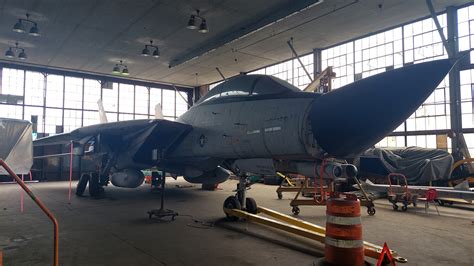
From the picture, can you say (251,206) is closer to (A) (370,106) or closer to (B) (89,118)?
(A) (370,106)

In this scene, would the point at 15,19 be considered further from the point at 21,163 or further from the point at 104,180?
the point at 21,163

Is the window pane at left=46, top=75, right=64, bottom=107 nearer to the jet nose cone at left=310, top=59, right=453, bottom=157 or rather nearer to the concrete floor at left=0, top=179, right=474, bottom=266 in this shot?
the concrete floor at left=0, top=179, right=474, bottom=266

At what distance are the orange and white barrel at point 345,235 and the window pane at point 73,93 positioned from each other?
24448mm

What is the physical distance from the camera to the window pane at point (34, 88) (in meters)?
22.6

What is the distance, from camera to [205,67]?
22.3 m

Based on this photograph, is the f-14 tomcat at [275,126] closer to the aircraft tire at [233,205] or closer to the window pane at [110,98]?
the aircraft tire at [233,205]

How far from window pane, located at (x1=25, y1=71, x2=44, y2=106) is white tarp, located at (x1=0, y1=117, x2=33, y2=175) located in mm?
19010

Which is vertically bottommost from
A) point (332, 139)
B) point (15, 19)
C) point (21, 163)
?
point (21, 163)

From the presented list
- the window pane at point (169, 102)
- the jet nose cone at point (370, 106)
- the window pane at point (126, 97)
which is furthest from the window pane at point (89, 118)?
the jet nose cone at point (370, 106)

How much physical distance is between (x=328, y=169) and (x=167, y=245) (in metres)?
2.46

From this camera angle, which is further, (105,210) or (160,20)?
(160,20)

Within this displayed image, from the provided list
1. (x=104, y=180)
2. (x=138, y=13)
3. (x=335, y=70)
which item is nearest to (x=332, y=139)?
(x=104, y=180)

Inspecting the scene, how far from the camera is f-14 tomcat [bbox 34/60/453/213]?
3701mm

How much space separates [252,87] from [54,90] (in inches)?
876
